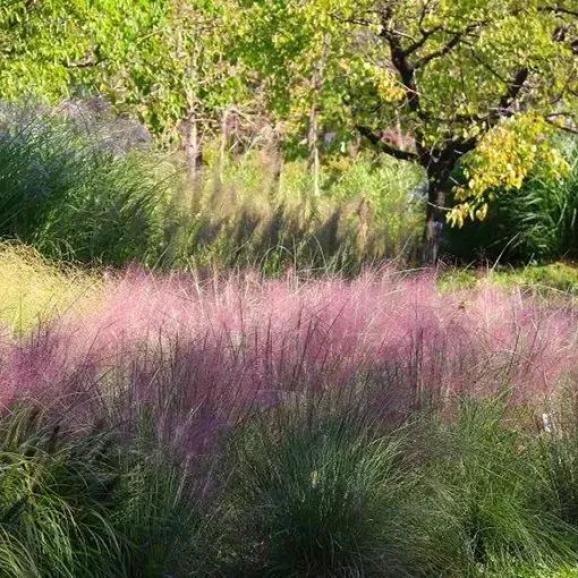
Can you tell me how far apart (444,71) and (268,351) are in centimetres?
872

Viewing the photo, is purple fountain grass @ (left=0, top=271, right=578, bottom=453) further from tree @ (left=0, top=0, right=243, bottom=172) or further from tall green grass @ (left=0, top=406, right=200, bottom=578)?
tree @ (left=0, top=0, right=243, bottom=172)

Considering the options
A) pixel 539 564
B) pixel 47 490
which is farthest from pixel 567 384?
pixel 47 490

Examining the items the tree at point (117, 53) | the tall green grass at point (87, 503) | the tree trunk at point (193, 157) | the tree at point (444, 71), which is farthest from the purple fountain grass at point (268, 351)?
the tree at point (117, 53)

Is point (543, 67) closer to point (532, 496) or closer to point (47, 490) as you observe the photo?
point (532, 496)

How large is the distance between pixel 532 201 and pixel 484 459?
14.5 metres

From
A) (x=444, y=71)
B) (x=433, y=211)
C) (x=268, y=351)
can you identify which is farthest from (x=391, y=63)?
(x=268, y=351)

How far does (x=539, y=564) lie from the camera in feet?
18.2

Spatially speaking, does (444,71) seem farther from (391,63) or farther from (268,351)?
(268,351)

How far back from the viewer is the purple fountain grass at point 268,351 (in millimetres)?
5398

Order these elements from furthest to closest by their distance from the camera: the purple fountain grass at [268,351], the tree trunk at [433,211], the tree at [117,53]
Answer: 1. the tree trunk at [433,211]
2. the tree at [117,53]
3. the purple fountain grass at [268,351]

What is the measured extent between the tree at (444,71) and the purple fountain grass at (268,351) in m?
3.15

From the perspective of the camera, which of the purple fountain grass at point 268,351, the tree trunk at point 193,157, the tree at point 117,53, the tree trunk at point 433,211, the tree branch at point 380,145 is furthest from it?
the tree trunk at point 433,211

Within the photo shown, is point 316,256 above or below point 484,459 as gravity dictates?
below

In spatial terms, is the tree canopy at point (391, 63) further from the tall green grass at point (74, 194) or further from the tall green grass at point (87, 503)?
the tall green grass at point (87, 503)
